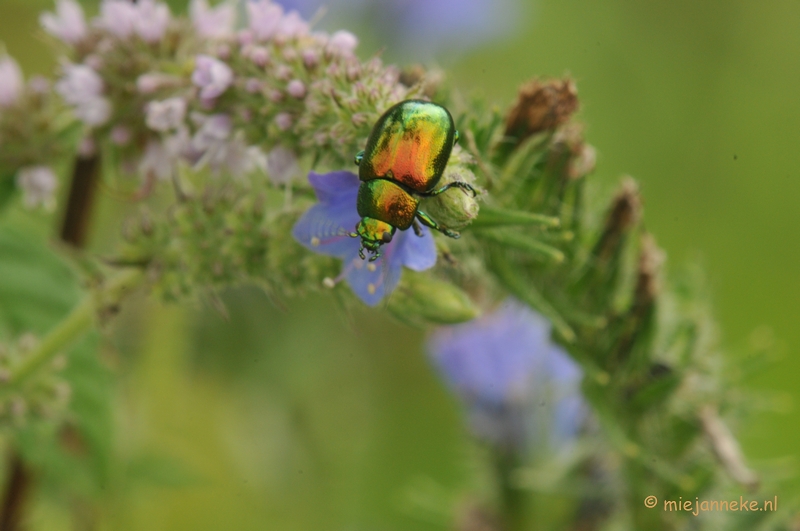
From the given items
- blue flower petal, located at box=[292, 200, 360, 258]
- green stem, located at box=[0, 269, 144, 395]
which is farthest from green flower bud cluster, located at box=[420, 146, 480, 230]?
green stem, located at box=[0, 269, 144, 395]

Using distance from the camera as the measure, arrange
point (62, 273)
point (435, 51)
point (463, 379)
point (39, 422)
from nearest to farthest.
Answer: point (39, 422)
point (62, 273)
point (463, 379)
point (435, 51)

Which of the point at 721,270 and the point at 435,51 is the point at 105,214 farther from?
the point at 721,270

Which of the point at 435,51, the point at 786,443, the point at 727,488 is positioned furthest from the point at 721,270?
the point at 727,488

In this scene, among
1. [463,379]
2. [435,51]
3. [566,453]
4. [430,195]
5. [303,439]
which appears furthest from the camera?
[435,51]

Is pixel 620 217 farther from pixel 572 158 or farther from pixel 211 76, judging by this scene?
pixel 211 76

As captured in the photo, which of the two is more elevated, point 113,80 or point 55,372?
point 113,80

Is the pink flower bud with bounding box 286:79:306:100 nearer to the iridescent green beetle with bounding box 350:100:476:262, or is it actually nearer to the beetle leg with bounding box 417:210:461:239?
the iridescent green beetle with bounding box 350:100:476:262
